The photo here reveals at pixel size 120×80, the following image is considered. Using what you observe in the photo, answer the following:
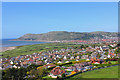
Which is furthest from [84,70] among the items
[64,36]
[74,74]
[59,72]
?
[64,36]

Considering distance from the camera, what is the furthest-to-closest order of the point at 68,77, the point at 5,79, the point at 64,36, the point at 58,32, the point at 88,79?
the point at 58,32 < the point at 64,36 < the point at 68,77 < the point at 88,79 < the point at 5,79

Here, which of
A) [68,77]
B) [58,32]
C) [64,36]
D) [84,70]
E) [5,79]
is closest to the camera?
[5,79]

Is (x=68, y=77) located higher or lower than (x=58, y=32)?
lower

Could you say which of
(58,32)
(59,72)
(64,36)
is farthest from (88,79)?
(58,32)

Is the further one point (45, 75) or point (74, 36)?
point (74, 36)

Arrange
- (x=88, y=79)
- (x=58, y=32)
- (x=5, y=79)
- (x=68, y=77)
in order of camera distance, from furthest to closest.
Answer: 1. (x=58, y=32)
2. (x=68, y=77)
3. (x=88, y=79)
4. (x=5, y=79)

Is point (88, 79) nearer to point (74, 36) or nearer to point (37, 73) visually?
point (37, 73)

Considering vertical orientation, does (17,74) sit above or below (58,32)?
below

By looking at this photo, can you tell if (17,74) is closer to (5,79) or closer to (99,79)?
(5,79)

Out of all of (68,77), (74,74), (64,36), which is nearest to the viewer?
(68,77)
